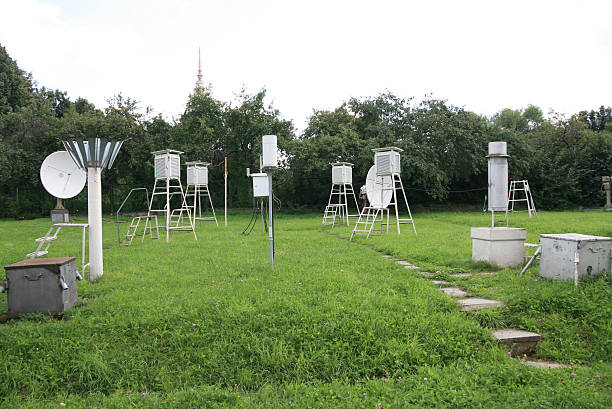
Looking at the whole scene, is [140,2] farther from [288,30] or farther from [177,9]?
[288,30]

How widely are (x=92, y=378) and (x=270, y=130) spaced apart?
17291mm

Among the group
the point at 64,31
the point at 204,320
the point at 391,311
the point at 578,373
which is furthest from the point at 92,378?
the point at 64,31

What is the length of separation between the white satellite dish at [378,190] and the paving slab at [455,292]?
5319 millimetres

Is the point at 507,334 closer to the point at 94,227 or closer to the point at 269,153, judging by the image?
the point at 269,153

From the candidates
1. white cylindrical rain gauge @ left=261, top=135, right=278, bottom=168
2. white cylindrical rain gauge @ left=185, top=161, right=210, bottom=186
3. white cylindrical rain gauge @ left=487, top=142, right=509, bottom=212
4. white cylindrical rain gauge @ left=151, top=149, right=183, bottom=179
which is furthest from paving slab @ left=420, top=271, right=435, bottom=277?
white cylindrical rain gauge @ left=185, top=161, right=210, bottom=186

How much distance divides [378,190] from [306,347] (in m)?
8.21

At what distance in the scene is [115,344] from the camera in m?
3.24

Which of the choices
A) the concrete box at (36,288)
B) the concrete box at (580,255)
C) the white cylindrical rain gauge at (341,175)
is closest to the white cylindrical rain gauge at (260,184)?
the white cylindrical rain gauge at (341,175)

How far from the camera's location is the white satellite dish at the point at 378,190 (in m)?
10.2

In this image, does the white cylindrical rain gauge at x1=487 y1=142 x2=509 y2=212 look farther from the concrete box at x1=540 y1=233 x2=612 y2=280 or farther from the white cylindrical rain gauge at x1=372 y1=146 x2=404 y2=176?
the white cylindrical rain gauge at x1=372 y1=146 x2=404 y2=176

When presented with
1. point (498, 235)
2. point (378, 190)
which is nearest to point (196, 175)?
point (378, 190)

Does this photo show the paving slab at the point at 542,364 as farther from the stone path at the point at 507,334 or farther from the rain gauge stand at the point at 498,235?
the rain gauge stand at the point at 498,235

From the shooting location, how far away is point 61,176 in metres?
10.8

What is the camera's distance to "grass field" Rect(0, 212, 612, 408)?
2652 mm
